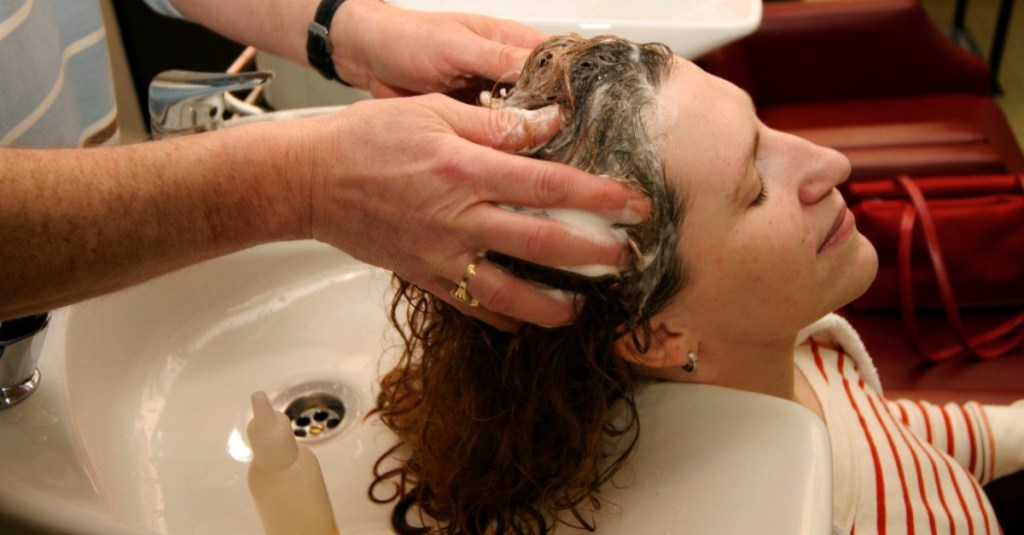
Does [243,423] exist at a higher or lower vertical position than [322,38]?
lower

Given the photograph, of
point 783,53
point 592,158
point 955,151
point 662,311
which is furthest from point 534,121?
point 783,53

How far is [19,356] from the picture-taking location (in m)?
0.81

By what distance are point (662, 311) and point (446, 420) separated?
314mm

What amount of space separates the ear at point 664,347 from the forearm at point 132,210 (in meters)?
0.40

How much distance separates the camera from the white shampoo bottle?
800 millimetres

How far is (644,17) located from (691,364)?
755mm

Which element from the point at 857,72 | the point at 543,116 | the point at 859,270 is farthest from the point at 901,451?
the point at 857,72

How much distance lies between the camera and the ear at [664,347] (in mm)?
963

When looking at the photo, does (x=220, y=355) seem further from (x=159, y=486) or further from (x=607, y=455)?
(x=607, y=455)

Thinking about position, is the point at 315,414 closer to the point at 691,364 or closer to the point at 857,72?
the point at 691,364

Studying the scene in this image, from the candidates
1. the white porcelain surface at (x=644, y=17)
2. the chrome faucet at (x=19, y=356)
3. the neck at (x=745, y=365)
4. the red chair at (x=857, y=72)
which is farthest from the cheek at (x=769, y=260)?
the red chair at (x=857, y=72)

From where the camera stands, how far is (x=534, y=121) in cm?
83

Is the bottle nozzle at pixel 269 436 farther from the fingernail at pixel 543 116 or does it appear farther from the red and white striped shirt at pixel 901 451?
the red and white striped shirt at pixel 901 451

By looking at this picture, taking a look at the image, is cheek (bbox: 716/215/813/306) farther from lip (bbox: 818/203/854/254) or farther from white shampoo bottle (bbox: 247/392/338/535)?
white shampoo bottle (bbox: 247/392/338/535)
